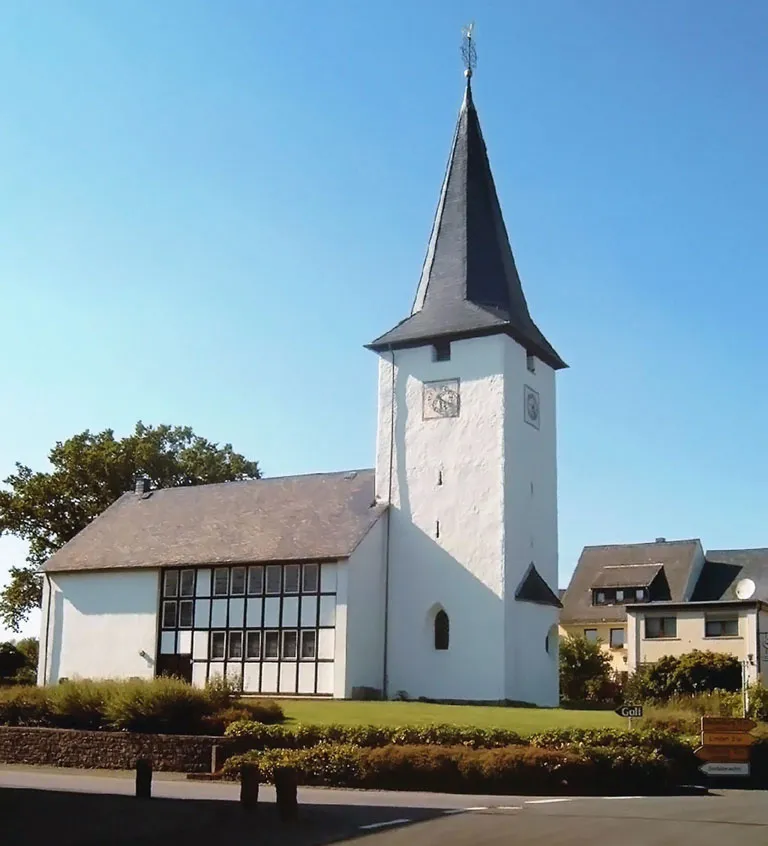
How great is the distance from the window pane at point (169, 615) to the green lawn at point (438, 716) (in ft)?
29.4

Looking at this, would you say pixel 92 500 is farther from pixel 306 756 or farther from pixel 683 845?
pixel 683 845

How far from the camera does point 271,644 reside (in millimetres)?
40938

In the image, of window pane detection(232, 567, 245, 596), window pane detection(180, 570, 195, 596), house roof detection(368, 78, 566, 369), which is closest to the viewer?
window pane detection(232, 567, 245, 596)

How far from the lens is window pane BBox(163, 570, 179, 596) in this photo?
43.7 metres

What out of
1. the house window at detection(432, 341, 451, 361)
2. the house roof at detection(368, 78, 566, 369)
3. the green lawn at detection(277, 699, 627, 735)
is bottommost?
the green lawn at detection(277, 699, 627, 735)

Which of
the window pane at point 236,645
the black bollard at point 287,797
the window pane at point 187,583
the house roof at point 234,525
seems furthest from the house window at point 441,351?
the black bollard at point 287,797

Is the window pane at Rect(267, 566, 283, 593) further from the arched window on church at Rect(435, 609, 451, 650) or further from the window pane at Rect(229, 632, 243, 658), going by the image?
the arched window on church at Rect(435, 609, 451, 650)

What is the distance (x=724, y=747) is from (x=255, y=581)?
21.9m

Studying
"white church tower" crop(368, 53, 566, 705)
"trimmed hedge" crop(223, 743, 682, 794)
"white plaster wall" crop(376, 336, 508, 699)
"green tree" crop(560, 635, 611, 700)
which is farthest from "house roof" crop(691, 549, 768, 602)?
"trimmed hedge" crop(223, 743, 682, 794)

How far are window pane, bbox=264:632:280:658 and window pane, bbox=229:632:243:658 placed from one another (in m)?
1.14

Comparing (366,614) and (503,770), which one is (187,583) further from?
(503,770)

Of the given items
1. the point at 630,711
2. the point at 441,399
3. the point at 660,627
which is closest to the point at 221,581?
the point at 441,399

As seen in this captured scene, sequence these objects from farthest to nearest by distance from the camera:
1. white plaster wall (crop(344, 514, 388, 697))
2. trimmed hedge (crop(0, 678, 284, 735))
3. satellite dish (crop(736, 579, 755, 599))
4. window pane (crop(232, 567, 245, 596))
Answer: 1. satellite dish (crop(736, 579, 755, 599))
2. window pane (crop(232, 567, 245, 596))
3. white plaster wall (crop(344, 514, 388, 697))
4. trimmed hedge (crop(0, 678, 284, 735))

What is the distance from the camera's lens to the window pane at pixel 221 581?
42.6 metres
